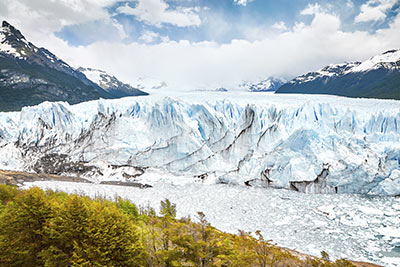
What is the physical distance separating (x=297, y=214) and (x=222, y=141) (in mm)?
10354

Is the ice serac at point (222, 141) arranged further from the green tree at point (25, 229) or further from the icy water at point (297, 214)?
the green tree at point (25, 229)

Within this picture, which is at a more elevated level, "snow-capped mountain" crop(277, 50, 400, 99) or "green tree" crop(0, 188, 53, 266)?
"snow-capped mountain" crop(277, 50, 400, 99)

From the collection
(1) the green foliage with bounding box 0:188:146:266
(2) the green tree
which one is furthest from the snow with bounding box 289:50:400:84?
(2) the green tree

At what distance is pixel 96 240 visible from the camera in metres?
6.38

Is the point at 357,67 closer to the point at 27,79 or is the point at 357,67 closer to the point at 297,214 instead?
the point at 297,214

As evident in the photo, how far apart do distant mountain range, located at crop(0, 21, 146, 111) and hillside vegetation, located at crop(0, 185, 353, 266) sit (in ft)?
216

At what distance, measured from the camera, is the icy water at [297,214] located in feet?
36.6

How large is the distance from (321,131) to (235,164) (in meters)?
7.04

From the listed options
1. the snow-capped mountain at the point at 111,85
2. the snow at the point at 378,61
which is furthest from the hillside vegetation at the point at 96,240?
the snow-capped mountain at the point at 111,85

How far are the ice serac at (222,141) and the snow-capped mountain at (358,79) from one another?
52.3 metres

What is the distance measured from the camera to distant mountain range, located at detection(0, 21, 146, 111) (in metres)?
70.2

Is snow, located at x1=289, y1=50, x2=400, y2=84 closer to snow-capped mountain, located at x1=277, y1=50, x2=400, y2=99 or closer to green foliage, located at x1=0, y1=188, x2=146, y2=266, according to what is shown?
snow-capped mountain, located at x1=277, y1=50, x2=400, y2=99

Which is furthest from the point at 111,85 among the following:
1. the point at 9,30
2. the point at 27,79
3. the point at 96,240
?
the point at 96,240

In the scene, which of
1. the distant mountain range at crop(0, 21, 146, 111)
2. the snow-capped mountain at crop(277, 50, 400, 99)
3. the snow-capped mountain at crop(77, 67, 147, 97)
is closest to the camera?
the distant mountain range at crop(0, 21, 146, 111)
